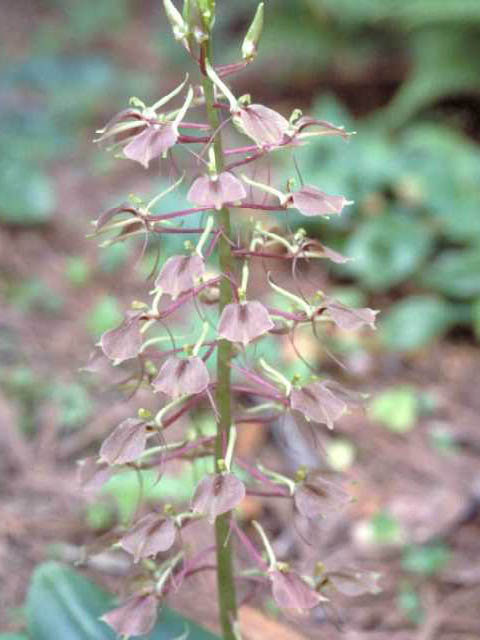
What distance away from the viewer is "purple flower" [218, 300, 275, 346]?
134cm

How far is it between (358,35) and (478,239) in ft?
8.48

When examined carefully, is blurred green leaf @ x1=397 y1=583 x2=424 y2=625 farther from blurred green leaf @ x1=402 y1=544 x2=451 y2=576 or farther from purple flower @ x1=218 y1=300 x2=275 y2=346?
purple flower @ x1=218 y1=300 x2=275 y2=346

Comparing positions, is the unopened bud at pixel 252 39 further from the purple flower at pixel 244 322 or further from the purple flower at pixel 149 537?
the purple flower at pixel 149 537

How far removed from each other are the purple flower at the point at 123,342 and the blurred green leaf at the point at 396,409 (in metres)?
1.73

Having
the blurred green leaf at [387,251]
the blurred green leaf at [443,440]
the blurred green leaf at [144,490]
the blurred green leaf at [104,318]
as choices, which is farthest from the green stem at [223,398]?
the blurred green leaf at [387,251]

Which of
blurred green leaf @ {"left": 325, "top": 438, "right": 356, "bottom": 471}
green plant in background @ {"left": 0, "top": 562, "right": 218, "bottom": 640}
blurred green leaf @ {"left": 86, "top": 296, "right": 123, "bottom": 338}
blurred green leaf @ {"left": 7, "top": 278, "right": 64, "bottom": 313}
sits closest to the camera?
green plant in background @ {"left": 0, "top": 562, "right": 218, "bottom": 640}

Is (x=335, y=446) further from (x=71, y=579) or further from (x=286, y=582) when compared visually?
(x=286, y=582)

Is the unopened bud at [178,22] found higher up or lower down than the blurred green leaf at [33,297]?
higher up

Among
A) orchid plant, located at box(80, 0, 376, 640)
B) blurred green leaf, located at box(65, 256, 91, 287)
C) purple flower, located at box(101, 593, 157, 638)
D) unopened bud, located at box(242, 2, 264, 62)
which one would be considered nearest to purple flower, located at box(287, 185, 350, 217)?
orchid plant, located at box(80, 0, 376, 640)

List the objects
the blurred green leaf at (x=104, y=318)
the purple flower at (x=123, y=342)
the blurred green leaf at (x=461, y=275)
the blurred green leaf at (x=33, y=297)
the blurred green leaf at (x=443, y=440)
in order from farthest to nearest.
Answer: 1. the blurred green leaf at (x=33, y=297)
2. the blurred green leaf at (x=461, y=275)
3. the blurred green leaf at (x=104, y=318)
4. the blurred green leaf at (x=443, y=440)
5. the purple flower at (x=123, y=342)

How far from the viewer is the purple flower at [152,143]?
1.32 metres

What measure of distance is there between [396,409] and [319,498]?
156 cm

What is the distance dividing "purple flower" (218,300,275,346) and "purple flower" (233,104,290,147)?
241 mm

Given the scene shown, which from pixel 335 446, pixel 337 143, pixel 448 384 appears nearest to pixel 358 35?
pixel 337 143
